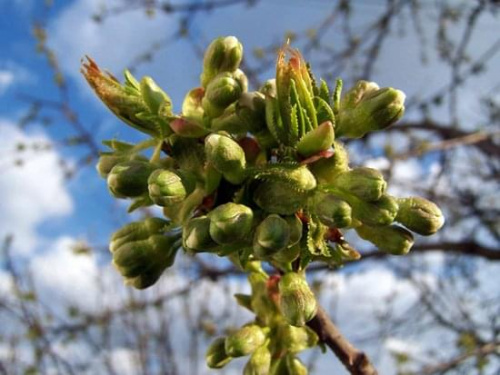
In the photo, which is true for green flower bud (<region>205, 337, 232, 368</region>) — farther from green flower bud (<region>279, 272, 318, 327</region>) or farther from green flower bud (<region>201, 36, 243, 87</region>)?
green flower bud (<region>201, 36, 243, 87</region>)

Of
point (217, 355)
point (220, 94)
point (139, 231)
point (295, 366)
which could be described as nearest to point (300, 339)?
point (295, 366)

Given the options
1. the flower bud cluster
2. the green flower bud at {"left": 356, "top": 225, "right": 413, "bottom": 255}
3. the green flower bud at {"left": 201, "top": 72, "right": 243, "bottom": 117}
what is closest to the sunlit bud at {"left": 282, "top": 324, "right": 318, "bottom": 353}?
the flower bud cluster

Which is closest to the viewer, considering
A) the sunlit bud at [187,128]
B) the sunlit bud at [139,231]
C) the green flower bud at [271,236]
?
the green flower bud at [271,236]

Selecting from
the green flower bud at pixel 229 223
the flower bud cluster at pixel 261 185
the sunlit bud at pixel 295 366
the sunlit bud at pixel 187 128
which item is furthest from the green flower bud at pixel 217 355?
the sunlit bud at pixel 187 128

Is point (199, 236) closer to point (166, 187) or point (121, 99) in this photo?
point (166, 187)

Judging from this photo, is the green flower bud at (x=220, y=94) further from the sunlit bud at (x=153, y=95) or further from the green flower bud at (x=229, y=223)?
the green flower bud at (x=229, y=223)

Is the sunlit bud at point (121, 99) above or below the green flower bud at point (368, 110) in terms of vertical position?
above

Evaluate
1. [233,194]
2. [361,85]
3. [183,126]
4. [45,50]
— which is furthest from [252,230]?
[45,50]
